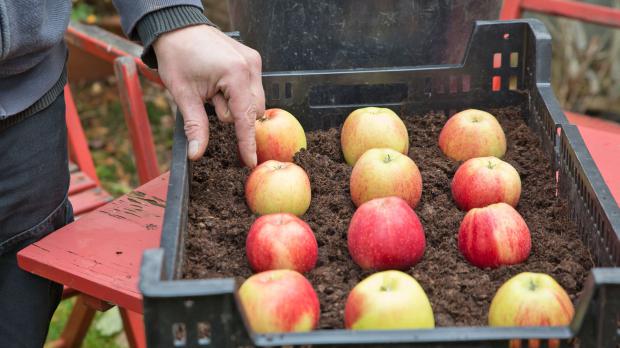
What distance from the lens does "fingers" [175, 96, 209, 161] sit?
139 centimetres

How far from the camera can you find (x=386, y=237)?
3.92 feet

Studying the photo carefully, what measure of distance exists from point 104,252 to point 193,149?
309 mm

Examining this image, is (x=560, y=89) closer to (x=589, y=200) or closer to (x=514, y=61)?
(x=514, y=61)

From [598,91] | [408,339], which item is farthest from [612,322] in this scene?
[598,91]

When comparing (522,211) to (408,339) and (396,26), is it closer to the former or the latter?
(408,339)

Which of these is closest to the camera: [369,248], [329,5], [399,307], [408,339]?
[408,339]

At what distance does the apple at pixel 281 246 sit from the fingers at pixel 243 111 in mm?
262

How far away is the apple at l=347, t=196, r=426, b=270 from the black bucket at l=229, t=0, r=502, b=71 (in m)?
0.75

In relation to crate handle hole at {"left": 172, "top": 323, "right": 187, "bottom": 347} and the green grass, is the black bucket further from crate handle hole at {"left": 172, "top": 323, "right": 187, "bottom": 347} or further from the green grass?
the green grass

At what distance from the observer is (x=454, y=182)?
4.65 feet

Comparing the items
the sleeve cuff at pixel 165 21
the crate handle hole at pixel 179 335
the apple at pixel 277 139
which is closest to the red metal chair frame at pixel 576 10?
the apple at pixel 277 139

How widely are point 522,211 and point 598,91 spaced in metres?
3.09

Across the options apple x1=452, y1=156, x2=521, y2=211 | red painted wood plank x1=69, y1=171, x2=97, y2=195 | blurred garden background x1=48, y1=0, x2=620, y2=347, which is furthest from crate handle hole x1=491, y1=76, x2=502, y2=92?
blurred garden background x1=48, y1=0, x2=620, y2=347

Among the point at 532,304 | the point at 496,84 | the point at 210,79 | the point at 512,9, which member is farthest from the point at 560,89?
the point at 532,304
